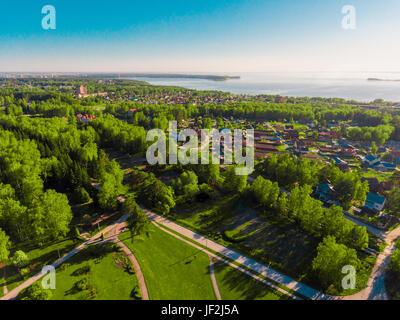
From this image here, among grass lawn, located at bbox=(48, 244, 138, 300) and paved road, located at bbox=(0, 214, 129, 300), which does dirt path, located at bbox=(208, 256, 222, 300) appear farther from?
paved road, located at bbox=(0, 214, 129, 300)

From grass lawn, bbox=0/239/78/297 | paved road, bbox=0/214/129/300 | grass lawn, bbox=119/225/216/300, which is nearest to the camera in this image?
paved road, bbox=0/214/129/300

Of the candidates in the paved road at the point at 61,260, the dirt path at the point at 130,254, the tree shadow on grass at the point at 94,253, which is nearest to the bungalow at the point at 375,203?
the dirt path at the point at 130,254

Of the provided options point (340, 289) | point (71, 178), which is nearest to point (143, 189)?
point (71, 178)

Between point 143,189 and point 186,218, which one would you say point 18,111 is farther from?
point 186,218

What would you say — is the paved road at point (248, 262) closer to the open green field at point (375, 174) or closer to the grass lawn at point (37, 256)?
the grass lawn at point (37, 256)

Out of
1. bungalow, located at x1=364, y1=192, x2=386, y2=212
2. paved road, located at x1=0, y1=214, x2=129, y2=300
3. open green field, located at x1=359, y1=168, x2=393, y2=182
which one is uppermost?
open green field, located at x1=359, y1=168, x2=393, y2=182

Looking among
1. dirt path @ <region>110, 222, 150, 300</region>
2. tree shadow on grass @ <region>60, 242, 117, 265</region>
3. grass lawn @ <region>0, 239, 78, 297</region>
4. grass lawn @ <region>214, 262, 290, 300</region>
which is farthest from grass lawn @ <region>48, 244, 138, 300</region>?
grass lawn @ <region>214, 262, 290, 300</region>
